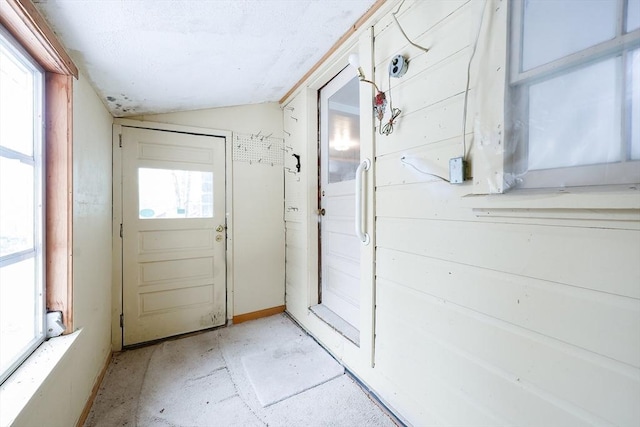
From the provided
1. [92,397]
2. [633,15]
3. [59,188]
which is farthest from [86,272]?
[633,15]

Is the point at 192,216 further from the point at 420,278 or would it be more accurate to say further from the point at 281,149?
the point at 420,278

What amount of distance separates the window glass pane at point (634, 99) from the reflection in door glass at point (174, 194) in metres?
2.63

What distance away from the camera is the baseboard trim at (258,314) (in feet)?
8.82

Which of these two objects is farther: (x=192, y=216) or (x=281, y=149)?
(x=281, y=149)

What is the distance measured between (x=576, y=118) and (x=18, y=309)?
89.5 inches

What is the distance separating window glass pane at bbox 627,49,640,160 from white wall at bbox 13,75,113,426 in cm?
208

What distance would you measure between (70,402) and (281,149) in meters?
2.42

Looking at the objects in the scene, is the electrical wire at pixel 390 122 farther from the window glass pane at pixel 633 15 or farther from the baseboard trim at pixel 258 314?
the baseboard trim at pixel 258 314

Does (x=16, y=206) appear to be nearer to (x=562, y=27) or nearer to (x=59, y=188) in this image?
(x=59, y=188)

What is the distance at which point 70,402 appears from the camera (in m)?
1.30

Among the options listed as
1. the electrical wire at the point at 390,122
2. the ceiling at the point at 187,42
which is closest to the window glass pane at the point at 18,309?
the ceiling at the point at 187,42

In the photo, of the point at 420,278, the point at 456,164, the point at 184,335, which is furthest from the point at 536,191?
the point at 184,335

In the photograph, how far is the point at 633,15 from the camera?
690 millimetres

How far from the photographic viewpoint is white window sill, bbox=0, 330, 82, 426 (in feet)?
2.92
